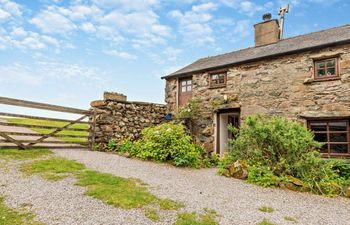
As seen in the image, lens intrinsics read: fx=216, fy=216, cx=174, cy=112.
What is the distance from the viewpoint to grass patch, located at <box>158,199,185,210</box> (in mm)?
3504

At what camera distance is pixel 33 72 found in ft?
30.6

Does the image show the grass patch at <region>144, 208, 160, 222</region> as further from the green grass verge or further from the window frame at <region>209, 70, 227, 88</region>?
the window frame at <region>209, 70, 227, 88</region>

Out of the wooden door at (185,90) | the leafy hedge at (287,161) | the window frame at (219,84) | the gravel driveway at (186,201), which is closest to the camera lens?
the gravel driveway at (186,201)

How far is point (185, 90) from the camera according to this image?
473 inches

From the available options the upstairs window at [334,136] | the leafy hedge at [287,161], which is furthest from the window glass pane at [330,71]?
the leafy hedge at [287,161]

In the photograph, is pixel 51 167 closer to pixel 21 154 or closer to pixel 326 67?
pixel 21 154

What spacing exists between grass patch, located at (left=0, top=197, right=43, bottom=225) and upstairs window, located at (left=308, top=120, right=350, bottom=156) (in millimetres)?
8329

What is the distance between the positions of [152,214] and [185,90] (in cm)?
928

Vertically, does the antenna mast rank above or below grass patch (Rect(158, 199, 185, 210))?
above

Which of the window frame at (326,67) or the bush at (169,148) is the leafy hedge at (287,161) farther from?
the window frame at (326,67)

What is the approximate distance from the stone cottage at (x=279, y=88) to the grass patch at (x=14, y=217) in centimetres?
832

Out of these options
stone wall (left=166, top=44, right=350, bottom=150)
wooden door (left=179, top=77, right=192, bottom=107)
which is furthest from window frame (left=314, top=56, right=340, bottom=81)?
wooden door (left=179, top=77, right=192, bottom=107)

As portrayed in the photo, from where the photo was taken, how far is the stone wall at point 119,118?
937 centimetres

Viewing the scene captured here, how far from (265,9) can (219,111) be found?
6.53 meters
